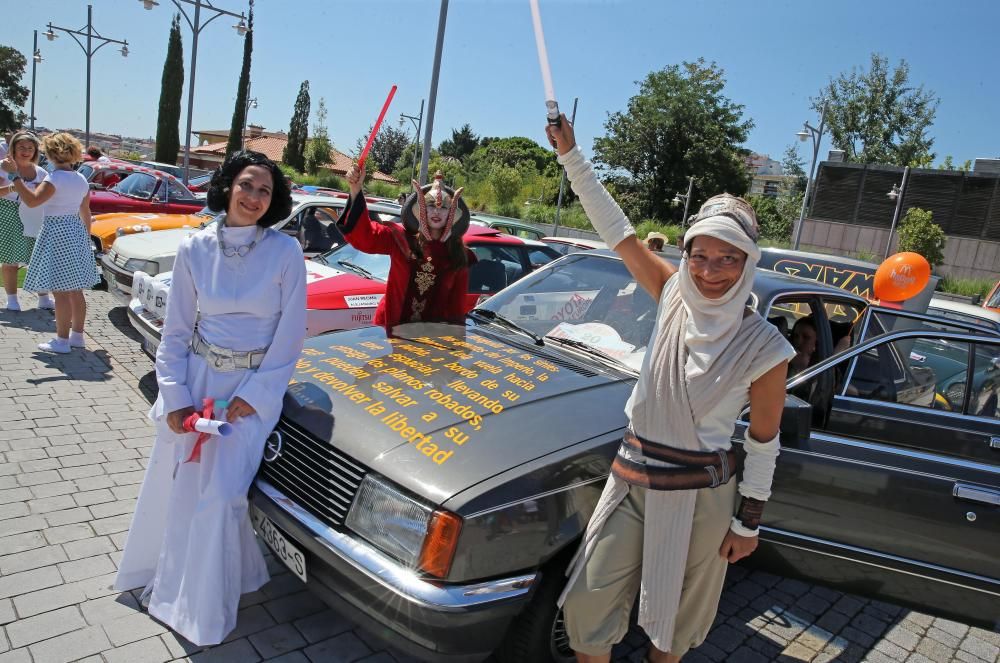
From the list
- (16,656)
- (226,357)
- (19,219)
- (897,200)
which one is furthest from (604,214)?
(897,200)

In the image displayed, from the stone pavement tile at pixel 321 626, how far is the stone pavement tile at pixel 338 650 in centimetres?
3

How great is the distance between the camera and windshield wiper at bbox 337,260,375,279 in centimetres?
Result: 585

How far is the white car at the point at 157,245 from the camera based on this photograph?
6.33 metres

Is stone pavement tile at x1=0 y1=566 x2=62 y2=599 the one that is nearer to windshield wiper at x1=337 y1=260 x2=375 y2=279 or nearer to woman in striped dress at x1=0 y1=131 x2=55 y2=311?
windshield wiper at x1=337 y1=260 x2=375 y2=279

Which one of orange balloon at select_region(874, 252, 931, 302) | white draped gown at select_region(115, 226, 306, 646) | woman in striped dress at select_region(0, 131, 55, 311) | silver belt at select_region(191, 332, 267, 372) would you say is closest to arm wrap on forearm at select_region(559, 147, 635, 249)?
white draped gown at select_region(115, 226, 306, 646)

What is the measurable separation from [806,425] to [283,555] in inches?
85.5

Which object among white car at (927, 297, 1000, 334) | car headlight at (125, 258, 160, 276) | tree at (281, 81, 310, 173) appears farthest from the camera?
tree at (281, 81, 310, 173)

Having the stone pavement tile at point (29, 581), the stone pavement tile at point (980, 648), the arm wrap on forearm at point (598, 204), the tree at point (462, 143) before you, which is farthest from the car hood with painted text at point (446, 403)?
the tree at point (462, 143)

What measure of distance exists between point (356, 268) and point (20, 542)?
3354mm

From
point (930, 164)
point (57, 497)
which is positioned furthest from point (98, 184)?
point (930, 164)

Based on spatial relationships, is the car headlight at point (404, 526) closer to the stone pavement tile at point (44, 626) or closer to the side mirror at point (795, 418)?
the stone pavement tile at point (44, 626)

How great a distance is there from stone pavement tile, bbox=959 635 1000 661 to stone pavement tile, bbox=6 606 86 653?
14.2ft

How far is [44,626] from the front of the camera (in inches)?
105

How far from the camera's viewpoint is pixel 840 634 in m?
3.56
